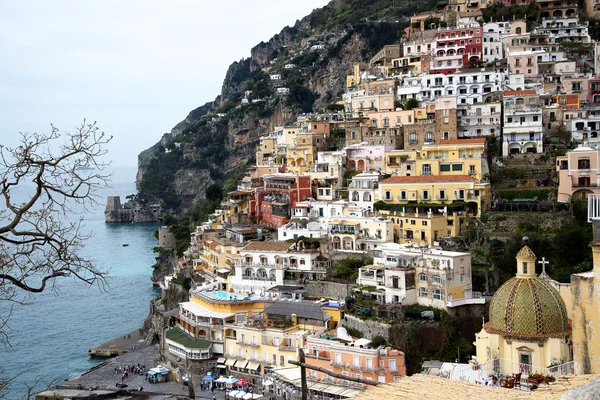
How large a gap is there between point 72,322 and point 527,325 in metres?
44.3

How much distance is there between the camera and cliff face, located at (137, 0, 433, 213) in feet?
326

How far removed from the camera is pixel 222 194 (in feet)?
262

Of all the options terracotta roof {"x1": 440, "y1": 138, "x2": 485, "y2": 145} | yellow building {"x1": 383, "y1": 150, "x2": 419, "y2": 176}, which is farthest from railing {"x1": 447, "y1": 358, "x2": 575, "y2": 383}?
terracotta roof {"x1": 440, "y1": 138, "x2": 485, "y2": 145}

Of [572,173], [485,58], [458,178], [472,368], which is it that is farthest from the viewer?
[485,58]

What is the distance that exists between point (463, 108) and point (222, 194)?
33226 mm

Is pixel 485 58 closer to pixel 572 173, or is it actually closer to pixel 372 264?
pixel 572 173

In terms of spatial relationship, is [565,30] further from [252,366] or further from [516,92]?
[252,366]

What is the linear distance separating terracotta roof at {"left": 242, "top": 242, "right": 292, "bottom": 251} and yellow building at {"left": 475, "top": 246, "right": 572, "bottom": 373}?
20822 millimetres

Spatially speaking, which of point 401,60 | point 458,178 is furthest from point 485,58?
point 458,178

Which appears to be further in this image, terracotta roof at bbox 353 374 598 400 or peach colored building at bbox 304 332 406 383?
peach colored building at bbox 304 332 406 383

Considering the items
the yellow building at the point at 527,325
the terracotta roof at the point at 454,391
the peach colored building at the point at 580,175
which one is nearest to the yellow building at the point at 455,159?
the peach colored building at the point at 580,175

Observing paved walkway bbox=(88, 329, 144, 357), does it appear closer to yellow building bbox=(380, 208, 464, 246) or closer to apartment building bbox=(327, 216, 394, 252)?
apartment building bbox=(327, 216, 394, 252)

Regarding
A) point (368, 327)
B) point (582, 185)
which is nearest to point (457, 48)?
point (582, 185)

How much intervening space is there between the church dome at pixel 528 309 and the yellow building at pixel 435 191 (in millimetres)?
17152
